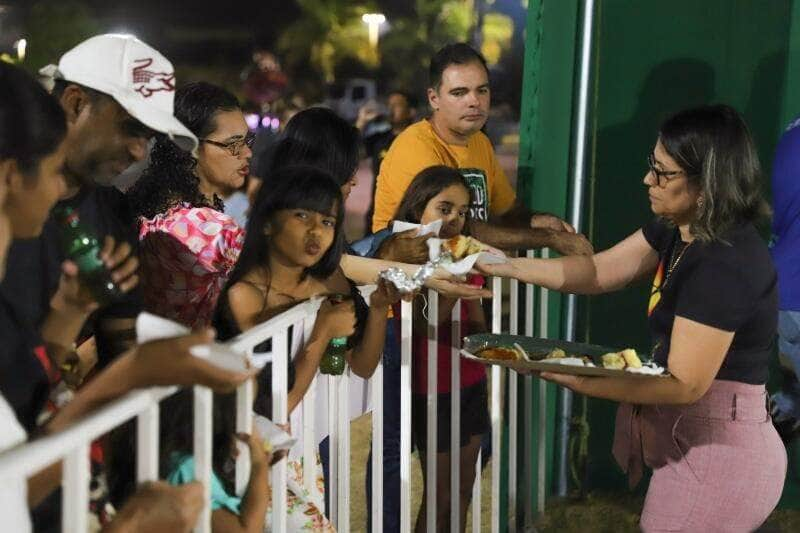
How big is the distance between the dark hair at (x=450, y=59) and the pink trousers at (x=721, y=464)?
1.75m

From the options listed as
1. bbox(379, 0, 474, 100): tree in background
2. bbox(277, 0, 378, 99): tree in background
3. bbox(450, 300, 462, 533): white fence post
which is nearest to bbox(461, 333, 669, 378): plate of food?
bbox(450, 300, 462, 533): white fence post

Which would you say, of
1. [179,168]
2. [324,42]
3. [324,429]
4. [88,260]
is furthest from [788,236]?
[324,42]

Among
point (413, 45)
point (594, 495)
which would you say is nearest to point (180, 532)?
point (594, 495)

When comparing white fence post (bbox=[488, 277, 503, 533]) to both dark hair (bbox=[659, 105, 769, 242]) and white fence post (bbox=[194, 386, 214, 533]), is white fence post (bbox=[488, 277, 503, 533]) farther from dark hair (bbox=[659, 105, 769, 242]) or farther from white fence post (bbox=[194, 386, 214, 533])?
white fence post (bbox=[194, 386, 214, 533])

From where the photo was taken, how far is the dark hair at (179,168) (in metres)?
3.33

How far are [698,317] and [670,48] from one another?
2.16 meters

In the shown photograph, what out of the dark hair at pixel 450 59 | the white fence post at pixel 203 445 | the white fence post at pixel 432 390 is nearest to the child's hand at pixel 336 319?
the white fence post at pixel 432 390

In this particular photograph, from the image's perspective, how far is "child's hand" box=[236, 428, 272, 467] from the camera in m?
2.27

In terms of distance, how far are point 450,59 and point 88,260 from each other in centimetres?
242

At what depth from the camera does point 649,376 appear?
3.11 meters

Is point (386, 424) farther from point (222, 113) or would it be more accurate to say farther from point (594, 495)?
point (594, 495)

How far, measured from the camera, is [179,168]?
338cm

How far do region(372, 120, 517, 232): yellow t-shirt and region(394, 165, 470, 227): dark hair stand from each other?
16 centimetres

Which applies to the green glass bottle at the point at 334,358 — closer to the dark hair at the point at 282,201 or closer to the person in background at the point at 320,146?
the dark hair at the point at 282,201
